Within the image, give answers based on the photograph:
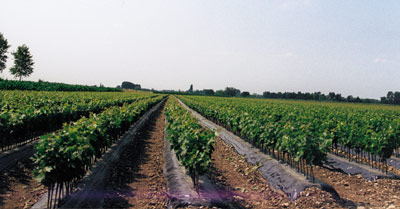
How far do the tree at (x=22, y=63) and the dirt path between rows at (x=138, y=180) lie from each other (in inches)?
2811

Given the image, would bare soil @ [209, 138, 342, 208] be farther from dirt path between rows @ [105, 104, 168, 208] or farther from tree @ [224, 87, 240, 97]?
tree @ [224, 87, 240, 97]

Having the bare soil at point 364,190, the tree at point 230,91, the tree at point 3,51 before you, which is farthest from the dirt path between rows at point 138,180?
the tree at point 230,91

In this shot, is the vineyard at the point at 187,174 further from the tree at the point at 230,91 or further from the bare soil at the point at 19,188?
the tree at the point at 230,91

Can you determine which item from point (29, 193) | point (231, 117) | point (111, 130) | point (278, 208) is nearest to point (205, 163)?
point (278, 208)

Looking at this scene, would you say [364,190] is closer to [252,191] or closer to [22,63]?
[252,191]

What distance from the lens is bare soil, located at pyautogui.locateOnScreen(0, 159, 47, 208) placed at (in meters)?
5.38

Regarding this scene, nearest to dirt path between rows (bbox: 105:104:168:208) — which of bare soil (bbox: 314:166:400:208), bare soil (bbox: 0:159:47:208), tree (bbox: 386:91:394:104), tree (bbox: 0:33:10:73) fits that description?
bare soil (bbox: 0:159:47:208)

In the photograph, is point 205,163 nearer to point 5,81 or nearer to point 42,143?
point 42,143

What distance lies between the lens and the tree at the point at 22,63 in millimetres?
62969

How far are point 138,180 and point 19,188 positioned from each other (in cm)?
312

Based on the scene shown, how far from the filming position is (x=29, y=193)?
5.89 m

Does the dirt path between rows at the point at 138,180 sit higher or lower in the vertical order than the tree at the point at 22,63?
lower

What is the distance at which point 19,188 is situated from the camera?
612 centimetres

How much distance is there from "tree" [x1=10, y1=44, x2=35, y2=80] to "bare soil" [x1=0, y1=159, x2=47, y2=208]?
2842 inches
